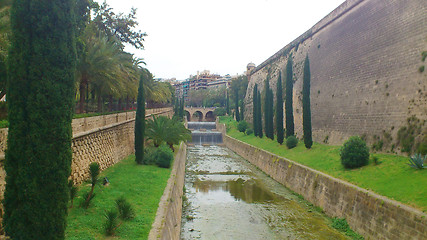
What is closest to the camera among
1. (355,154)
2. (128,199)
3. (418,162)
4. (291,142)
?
(128,199)

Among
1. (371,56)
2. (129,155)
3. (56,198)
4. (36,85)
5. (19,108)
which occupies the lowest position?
(129,155)

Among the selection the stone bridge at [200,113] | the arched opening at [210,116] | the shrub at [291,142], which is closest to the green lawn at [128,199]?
the shrub at [291,142]

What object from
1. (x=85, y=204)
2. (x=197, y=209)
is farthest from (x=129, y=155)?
(x=85, y=204)

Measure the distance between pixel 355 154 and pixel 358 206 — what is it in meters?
3.16

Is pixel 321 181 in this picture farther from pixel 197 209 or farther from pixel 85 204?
pixel 85 204

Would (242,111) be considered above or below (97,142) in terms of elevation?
above

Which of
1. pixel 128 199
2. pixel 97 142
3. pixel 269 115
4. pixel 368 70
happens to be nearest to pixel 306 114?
pixel 368 70

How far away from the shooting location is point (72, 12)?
5.25m

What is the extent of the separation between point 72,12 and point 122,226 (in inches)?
170

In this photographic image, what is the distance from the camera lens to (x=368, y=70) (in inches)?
607

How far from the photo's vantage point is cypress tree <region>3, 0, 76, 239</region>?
15.1ft

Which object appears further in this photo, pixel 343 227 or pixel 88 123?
pixel 88 123

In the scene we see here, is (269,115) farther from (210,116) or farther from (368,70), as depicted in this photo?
(210,116)

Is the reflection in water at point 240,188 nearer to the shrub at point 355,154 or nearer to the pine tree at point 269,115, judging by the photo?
the shrub at point 355,154
